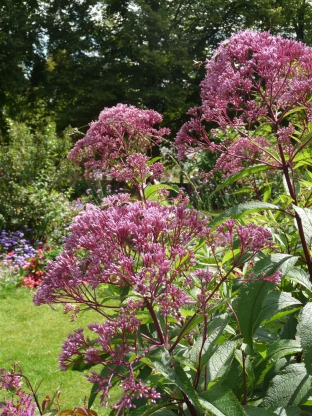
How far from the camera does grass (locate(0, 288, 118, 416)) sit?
182 inches

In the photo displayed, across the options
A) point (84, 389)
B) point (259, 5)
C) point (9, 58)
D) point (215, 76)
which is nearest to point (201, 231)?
point (215, 76)

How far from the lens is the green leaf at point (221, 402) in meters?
1.34

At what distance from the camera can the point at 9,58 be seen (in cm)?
2116

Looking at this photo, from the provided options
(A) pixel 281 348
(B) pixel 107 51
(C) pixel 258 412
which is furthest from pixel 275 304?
(B) pixel 107 51

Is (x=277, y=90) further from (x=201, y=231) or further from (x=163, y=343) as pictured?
(x=163, y=343)

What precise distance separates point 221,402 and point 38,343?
15.8 feet

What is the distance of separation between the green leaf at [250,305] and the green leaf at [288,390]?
30 centimetres

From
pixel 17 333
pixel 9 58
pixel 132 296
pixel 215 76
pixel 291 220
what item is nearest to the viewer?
pixel 132 296

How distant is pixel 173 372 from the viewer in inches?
55.3

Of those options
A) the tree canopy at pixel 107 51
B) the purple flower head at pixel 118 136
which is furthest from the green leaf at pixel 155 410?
the tree canopy at pixel 107 51

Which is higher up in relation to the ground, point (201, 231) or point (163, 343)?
point (201, 231)

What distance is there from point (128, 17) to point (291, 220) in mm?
21628

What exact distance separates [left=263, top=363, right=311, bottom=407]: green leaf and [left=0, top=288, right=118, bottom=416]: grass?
8.21 ft

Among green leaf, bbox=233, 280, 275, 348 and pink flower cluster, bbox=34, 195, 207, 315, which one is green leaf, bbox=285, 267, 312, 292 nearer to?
green leaf, bbox=233, 280, 275, 348
